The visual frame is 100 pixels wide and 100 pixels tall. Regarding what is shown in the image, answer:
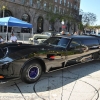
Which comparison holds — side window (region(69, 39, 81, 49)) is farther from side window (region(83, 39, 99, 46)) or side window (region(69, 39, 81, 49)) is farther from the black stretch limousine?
side window (region(83, 39, 99, 46))

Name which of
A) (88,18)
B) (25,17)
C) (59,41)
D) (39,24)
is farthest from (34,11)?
(59,41)

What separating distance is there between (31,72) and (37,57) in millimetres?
469

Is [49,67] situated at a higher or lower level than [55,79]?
higher

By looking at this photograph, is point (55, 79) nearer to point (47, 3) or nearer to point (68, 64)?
point (68, 64)

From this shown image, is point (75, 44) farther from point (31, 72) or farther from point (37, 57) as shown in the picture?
point (31, 72)

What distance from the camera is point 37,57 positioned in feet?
14.3

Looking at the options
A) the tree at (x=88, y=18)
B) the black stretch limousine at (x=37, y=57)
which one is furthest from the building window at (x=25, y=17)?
the black stretch limousine at (x=37, y=57)

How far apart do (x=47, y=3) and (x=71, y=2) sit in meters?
17.5

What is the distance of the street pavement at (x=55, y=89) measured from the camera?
12.3 ft

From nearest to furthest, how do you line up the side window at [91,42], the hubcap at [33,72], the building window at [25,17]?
1. the hubcap at [33,72]
2. the side window at [91,42]
3. the building window at [25,17]

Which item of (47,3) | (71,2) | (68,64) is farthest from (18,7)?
(68,64)

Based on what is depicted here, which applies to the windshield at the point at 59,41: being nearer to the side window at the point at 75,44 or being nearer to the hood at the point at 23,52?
the side window at the point at 75,44

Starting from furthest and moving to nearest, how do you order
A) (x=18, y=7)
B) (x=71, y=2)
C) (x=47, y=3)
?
(x=71, y=2), (x=47, y=3), (x=18, y=7)

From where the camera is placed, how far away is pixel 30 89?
4125 millimetres
